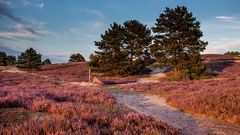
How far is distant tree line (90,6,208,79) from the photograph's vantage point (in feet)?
123

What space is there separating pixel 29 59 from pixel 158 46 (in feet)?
141

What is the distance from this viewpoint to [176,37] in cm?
4222

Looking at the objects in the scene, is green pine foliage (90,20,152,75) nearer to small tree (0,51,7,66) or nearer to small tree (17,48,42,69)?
small tree (17,48,42,69)

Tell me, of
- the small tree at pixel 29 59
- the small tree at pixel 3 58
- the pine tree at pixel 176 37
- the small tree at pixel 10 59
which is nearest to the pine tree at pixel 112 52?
the pine tree at pixel 176 37

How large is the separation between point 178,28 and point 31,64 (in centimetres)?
4659

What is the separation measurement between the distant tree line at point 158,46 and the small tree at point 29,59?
89.4 feet

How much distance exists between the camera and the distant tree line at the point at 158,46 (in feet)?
123

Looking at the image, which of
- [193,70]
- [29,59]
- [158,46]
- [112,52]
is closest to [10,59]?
[29,59]

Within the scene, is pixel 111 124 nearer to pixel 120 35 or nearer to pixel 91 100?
pixel 91 100

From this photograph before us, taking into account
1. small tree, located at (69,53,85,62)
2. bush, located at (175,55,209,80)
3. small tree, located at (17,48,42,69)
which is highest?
Result: small tree, located at (69,53,85,62)

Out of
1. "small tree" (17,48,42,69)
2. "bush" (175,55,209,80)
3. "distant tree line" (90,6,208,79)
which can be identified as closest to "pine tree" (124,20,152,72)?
"distant tree line" (90,6,208,79)

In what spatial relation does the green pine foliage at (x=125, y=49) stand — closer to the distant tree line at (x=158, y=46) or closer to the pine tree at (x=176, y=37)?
the distant tree line at (x=158, y=46)

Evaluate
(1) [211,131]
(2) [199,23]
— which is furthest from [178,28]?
(1) [211,131]

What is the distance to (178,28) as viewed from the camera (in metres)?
42.1
